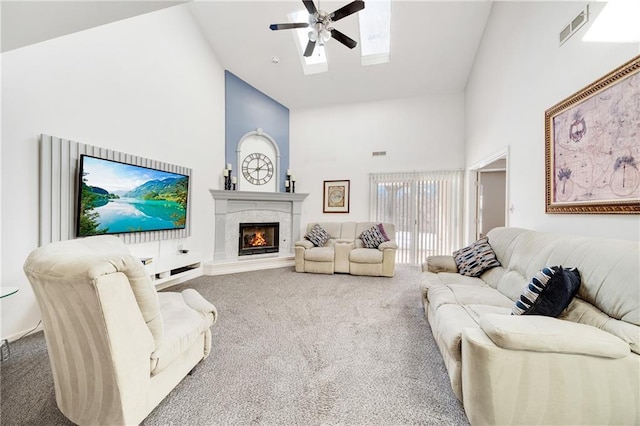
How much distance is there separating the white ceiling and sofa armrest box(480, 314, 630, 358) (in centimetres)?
442

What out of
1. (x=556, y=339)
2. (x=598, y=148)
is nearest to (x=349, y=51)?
(x=598, y=148)

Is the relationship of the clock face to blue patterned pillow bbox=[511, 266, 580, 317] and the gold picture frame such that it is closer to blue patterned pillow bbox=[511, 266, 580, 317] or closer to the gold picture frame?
the gold picture frame

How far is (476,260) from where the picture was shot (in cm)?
278

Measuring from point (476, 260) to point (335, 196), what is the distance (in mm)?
3467

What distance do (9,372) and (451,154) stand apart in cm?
643

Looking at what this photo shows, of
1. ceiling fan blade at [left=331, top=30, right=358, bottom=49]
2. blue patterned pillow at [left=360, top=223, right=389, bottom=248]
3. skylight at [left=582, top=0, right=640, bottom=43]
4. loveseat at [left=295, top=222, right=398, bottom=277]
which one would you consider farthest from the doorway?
ceiling fan blade at [left=331, top=30, right=358, bottom=49]

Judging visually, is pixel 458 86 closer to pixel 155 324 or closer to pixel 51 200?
pixel 155 324

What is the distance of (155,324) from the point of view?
1.23 m

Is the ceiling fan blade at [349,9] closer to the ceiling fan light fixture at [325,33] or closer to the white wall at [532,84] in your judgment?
the ceiling fan light fixture at [325,33]

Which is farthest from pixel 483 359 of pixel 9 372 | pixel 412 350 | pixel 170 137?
pixel 170 137

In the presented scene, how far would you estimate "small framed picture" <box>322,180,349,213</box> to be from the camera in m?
5.75

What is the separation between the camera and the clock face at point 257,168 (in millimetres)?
5211

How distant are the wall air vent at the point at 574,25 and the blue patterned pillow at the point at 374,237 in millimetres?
3408

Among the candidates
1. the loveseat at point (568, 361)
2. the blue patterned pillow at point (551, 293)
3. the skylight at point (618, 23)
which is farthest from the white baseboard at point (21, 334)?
the skylight at point (618, 23)
